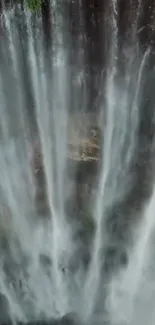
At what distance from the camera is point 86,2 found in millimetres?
7422

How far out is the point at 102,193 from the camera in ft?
31.3

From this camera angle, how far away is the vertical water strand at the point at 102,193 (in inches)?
324

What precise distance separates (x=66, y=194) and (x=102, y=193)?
29.7 inches

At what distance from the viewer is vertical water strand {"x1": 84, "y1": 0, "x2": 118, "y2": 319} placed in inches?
324

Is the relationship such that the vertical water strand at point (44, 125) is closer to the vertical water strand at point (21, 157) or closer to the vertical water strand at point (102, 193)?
the vertical water strand at point (21, 157)

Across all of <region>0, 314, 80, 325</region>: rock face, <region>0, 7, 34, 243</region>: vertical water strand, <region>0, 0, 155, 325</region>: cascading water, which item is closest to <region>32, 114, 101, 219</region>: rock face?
<region>0, 0, 155, 325</region>: cascading water

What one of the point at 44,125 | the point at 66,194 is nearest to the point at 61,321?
the point at 66,194

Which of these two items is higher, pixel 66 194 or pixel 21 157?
pixel 21 157

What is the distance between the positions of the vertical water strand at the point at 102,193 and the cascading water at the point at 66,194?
2 cm

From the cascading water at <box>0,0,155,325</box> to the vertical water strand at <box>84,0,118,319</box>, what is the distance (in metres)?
0.02

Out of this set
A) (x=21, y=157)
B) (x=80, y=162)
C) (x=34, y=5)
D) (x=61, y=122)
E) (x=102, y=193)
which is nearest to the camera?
(x=34, y=5)

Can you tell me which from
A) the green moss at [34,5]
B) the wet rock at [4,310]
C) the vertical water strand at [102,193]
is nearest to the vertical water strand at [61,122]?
the green moss at [34,5]

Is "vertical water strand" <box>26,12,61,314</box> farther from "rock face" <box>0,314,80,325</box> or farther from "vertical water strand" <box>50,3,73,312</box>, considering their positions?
"rock face" <box>0,314,80,325</box>

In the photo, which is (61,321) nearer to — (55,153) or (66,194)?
(66,194)
